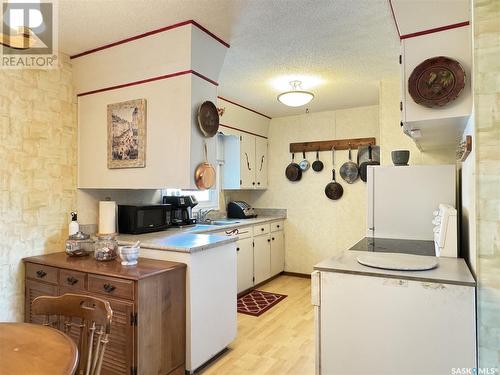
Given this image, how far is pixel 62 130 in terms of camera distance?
2842 mm

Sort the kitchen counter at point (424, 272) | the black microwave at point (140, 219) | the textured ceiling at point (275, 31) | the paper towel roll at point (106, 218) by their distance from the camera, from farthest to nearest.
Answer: the black microwave at point (140, 219) → the paper towel roll at point (106, 218) → the textured ceiling at point (275, 31) → the kitchen counter at point (424, 272)

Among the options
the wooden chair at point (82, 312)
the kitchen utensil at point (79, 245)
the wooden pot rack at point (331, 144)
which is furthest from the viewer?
the wooden pot rack at point (331, 144)

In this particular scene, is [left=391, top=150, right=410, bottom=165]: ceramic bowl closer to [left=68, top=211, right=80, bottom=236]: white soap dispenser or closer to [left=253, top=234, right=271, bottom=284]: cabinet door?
[left=253, top=234, right=271, bottom=284]: cabinet door

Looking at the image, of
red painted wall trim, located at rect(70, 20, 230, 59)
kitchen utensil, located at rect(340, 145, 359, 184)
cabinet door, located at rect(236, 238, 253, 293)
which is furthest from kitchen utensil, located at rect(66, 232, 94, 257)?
kitchen utensil, located at rect(340, 145, 359, 184)

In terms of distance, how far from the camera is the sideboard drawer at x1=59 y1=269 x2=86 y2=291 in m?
2.23

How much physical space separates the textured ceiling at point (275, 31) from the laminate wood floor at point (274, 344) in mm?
2541

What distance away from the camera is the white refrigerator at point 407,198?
2713mm

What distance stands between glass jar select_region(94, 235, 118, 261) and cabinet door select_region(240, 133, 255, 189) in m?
2.42

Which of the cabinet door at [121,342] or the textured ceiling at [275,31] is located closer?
the cabinet door at [121,342]

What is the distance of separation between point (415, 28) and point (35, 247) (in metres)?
3.12

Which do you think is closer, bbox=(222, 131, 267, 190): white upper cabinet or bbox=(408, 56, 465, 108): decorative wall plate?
bbox=(408, 56, 465, 108): decorative wall plate

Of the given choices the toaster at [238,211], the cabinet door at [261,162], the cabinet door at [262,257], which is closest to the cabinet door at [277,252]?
the cabinet door at [262,257]

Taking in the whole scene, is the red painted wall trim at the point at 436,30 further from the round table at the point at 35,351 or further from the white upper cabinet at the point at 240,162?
the white upper cabinet at the point at 240,162

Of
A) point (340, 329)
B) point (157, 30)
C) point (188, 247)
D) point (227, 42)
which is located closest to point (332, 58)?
point (227, 42)
